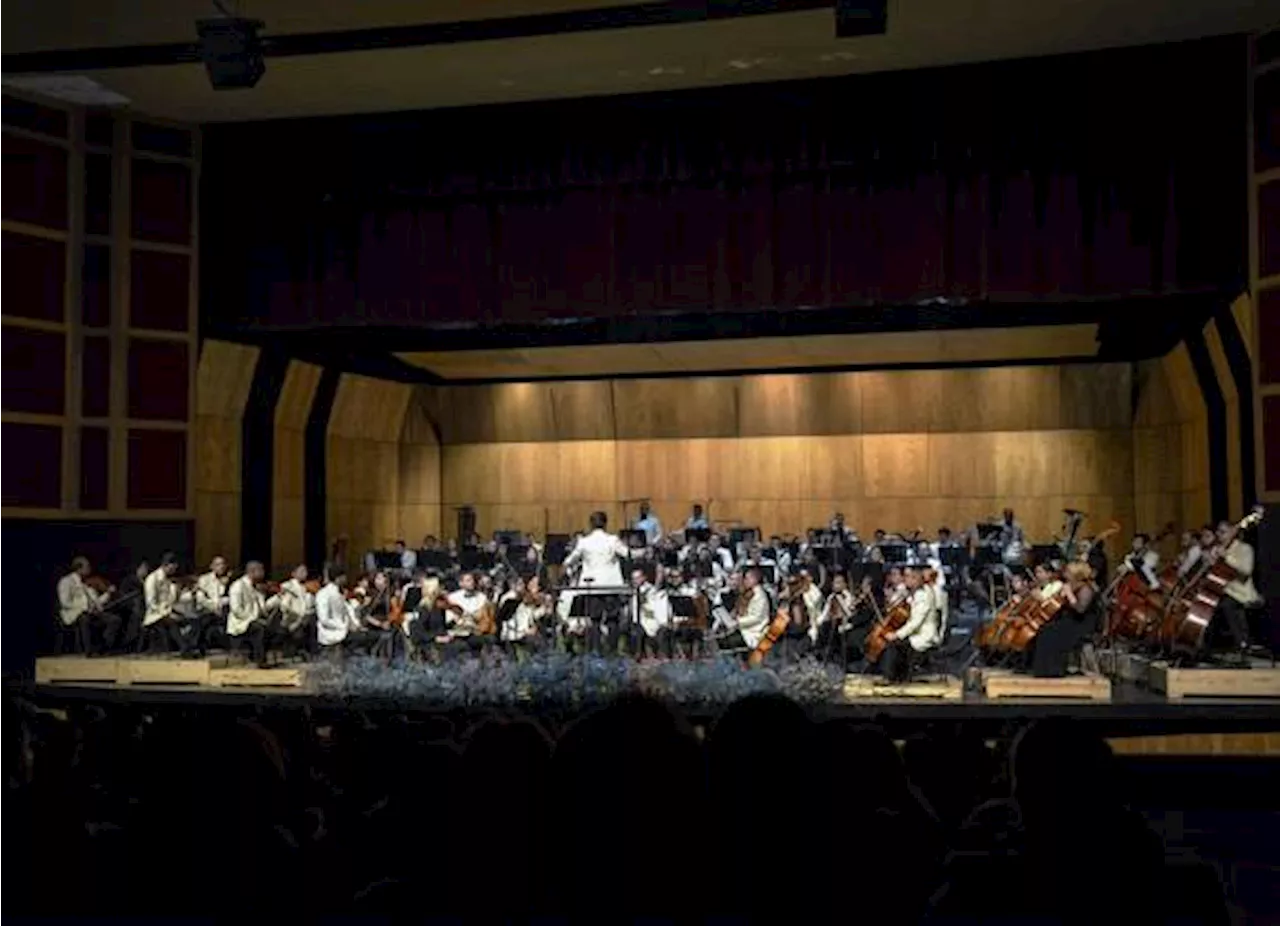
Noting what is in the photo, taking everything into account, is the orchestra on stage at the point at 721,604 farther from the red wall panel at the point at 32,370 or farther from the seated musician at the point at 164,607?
the red wall panel at the point at 32,370

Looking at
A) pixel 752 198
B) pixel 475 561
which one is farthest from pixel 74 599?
pixel 752 198

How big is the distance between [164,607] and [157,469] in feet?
7.52

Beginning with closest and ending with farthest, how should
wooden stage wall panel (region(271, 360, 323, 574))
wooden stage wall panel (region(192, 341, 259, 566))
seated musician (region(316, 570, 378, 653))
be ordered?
seated musician (region(316, 570, 378, 653)) → wooden stage wall panel (region(192, 341, 259, 566)) → wooden stage wall panel (region(271, 360, 323, 574))

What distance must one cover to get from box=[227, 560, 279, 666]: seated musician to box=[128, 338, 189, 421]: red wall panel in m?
3.00

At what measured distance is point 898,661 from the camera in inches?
478

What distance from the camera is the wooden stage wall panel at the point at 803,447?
2106 cm

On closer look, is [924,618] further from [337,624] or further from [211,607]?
[211,607]

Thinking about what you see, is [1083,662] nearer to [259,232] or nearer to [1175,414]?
[1175,414]

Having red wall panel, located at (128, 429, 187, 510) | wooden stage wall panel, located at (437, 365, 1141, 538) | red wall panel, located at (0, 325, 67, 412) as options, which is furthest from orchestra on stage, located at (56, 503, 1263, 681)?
wooden stage wall panel, located at (437, 365, 1141, 538)

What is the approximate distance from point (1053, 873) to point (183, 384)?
14.7m

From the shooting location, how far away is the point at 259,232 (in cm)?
1622

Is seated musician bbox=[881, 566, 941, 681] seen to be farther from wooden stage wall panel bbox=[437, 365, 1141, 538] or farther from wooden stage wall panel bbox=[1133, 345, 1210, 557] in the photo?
wooden stage wall panel bbox=[437, 365, 1141, 538]

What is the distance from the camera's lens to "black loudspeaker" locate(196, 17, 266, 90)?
11117 millimetres

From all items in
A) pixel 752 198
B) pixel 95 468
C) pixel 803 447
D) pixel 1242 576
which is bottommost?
pixel 1242 576
